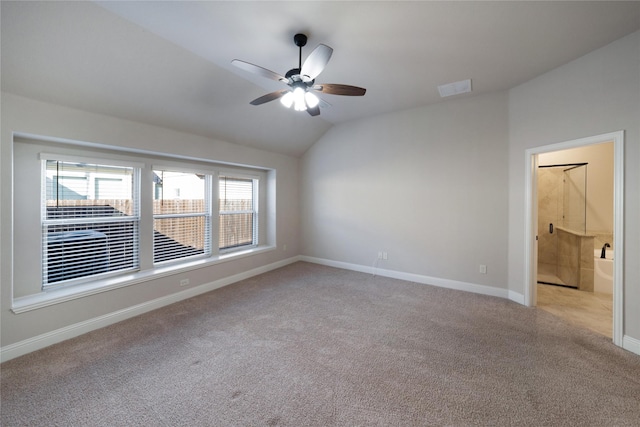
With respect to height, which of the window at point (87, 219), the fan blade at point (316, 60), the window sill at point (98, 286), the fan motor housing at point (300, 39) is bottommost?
the window sill at point (98, 286)

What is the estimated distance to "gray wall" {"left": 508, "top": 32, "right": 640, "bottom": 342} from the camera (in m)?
2.35

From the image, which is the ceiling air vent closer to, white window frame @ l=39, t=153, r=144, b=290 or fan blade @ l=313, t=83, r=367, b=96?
fan blade @ l=313, t=83, r=367, b=96

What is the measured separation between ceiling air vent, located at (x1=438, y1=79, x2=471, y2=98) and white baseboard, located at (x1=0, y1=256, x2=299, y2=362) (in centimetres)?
446

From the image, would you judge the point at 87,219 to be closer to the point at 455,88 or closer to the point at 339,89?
the point at 339,89

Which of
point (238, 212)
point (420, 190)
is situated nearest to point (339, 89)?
point (420, 190)

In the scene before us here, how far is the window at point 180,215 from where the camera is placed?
3.66 m

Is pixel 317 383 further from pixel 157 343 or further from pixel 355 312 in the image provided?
pixel 157 343

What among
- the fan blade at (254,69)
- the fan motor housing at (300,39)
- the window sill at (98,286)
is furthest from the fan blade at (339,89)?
the window sill at (98,286)

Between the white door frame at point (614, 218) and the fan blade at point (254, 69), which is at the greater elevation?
the fan blade at point (254, 69)

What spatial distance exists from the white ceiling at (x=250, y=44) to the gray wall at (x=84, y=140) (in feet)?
0.45

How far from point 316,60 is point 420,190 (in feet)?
10.0

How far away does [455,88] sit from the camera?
349 cm

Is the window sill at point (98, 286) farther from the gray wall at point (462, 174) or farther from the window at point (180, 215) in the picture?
the gray wall at point (462, 174)

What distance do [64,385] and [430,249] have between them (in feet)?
15.1
